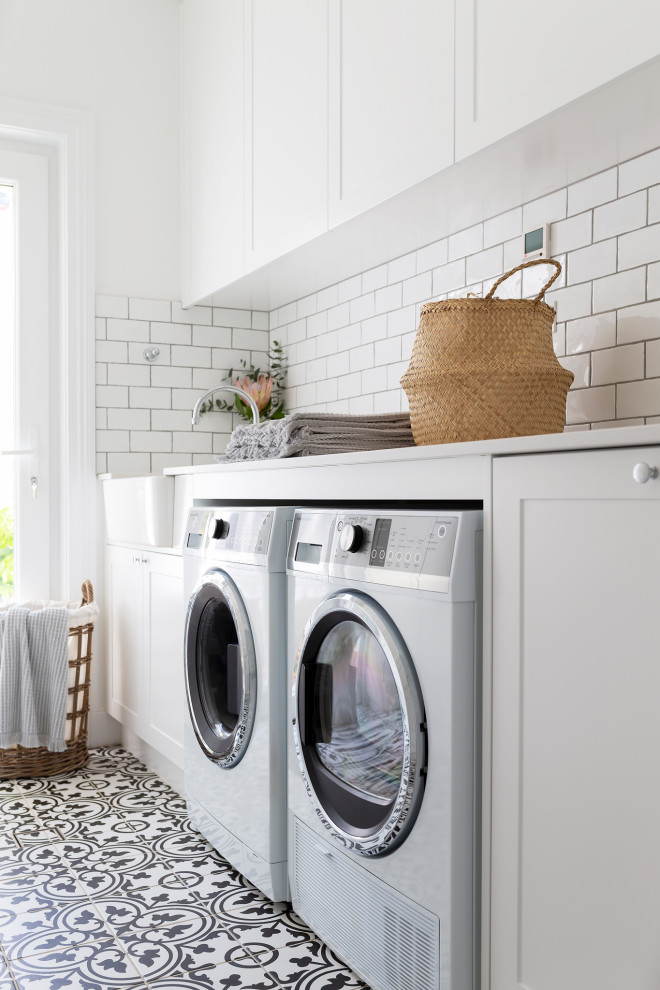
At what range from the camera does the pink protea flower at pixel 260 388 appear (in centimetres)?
334

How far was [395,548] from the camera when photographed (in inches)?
58.3

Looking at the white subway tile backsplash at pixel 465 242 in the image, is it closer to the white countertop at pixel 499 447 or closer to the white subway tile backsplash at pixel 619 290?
the white subway tile backsplash at pixel 619 290

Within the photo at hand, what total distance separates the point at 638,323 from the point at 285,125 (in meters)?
1.26

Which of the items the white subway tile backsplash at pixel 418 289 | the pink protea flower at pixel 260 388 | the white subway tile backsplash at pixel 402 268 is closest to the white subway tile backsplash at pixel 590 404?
the white subway tile backsplash at pixel 418 289

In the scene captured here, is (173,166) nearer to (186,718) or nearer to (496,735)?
(186,718)

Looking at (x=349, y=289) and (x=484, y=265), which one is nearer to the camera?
(x=484, y=265)

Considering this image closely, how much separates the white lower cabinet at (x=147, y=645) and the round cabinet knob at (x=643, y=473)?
1.67m

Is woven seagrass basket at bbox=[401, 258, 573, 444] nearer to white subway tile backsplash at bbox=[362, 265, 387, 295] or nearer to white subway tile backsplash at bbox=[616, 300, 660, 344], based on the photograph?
white subway tile backsplash at bbox=[616, 300, 660, 344]

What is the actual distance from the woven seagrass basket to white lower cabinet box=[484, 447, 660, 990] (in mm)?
345

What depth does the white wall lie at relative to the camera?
320 cm

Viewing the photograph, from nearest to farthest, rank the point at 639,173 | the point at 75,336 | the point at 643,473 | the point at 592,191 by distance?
1. the point at 643,473
2. the point at 639,173
3. the point at 592,191
4. the point at 75,336

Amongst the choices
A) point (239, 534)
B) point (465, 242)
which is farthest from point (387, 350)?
point (239, 534)

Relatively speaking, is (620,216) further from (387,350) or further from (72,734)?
(72,734)

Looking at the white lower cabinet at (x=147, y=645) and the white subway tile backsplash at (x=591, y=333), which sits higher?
the white subway tile backsplash at (x=591, y=333)
